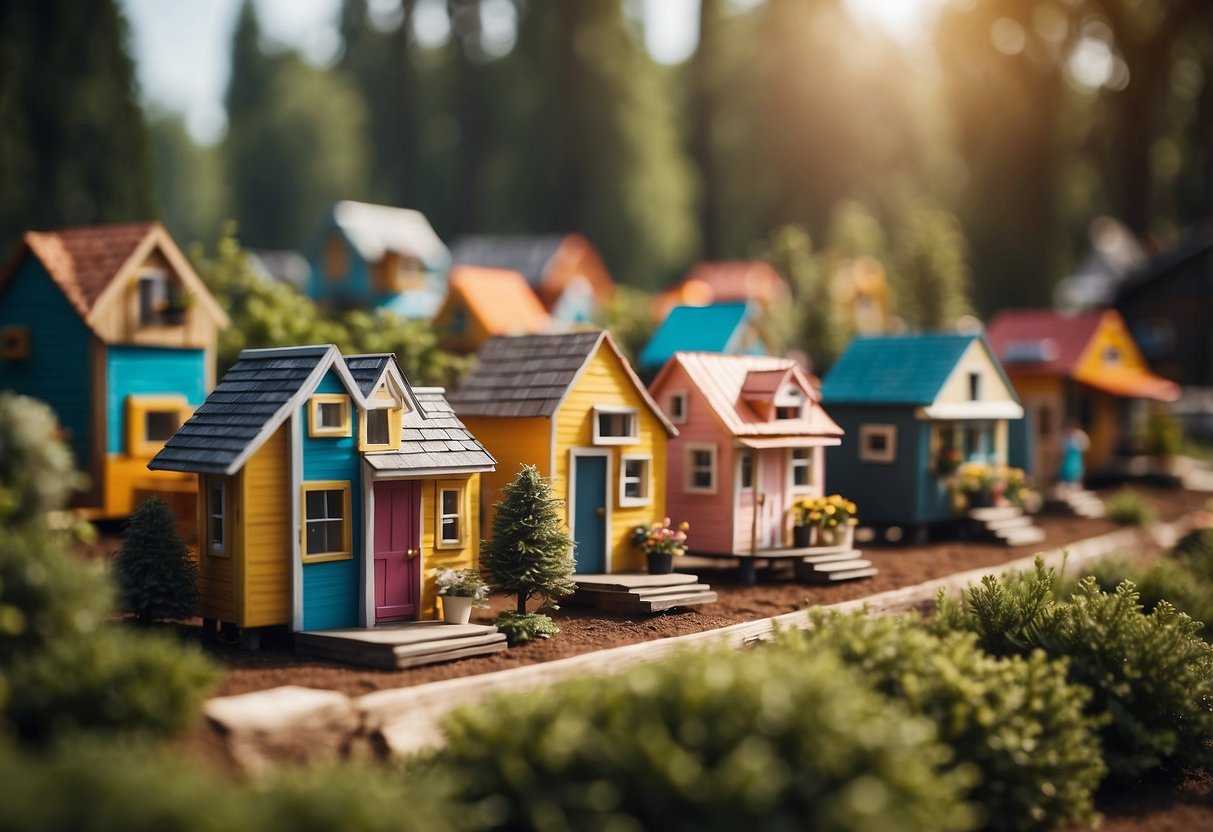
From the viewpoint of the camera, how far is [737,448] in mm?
19719

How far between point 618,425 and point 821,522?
4.36 m

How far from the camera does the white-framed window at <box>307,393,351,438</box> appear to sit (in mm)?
14547

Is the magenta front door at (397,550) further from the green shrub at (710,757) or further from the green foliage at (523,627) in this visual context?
the green shrub at (710,757)

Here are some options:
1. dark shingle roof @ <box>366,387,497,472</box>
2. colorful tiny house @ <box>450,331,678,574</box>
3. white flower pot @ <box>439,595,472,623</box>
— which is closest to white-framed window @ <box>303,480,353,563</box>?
dark shingle roof @ <box>366,387,497,472</box>

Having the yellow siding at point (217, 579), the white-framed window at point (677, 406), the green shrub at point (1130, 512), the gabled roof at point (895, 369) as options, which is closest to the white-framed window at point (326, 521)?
the yellow siding at point (217, 579)

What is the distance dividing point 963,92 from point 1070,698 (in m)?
46.9

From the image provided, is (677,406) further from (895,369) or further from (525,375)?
(895,369)

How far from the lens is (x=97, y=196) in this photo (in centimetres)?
3173

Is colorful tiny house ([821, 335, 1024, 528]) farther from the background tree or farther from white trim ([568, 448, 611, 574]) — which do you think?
the background tree

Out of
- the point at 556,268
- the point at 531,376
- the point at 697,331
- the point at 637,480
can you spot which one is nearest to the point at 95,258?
the point at 531,376

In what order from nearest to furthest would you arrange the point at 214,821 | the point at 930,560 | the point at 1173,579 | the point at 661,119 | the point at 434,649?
1. the point at 214,821
2. the point at 434,649
3. the point at 1173,579
4. the point at 930,560
5. the point at 661,119

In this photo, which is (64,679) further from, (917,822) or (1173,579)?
(1173,579)

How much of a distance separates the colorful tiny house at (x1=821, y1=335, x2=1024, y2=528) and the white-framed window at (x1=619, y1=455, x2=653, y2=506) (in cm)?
732

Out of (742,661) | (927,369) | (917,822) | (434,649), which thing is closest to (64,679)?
(434,649)
